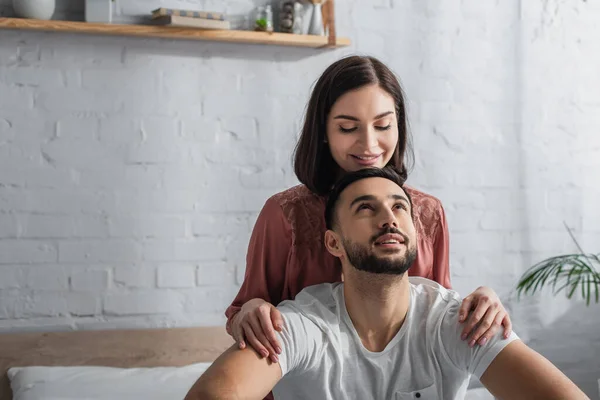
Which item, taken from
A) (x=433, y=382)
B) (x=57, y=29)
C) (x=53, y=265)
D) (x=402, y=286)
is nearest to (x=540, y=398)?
(x=433, y=382)

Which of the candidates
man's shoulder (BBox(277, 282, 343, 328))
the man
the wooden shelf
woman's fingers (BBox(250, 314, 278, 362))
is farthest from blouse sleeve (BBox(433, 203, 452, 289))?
the wooden shelf

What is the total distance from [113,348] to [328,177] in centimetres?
110

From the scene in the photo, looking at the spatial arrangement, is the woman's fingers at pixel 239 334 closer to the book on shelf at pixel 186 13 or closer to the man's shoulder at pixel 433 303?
the man's shoulder at pixel 433 303

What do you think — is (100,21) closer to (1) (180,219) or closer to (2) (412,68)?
(1) (180,219)

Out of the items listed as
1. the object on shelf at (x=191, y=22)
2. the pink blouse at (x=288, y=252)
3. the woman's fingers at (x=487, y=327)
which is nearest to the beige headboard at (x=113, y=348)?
the pink blouse at (x=288, y=252)

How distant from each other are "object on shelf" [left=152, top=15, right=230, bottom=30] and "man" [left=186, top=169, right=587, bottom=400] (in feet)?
3.35

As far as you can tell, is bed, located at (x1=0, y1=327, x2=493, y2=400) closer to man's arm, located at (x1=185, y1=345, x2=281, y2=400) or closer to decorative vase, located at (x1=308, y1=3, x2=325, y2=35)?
man's arm, located at (x1=185, y1=345, x2=281, y2=400)

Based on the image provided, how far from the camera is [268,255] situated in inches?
78.7

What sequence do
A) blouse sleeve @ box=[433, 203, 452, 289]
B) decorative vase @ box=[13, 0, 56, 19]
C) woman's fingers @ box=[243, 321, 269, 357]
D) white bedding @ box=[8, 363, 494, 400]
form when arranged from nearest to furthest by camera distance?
woman's fingers @ box=[243, 321, 269, 357] → blouse sleeve @ box=[433, 203, 452, 289] → white bedding @ box=[8, 363, 494, 400] → decorative vase @ box=[13, 0, 56, 19]

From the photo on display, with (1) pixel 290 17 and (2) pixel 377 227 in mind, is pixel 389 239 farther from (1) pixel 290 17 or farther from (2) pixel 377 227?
(1) pixel 290 17

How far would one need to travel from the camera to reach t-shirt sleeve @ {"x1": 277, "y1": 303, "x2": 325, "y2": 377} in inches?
66.7

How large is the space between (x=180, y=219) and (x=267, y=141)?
0.42 meters

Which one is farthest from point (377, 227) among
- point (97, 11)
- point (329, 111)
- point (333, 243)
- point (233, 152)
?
point (97, 11)

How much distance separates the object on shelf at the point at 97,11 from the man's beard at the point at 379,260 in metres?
1.34
